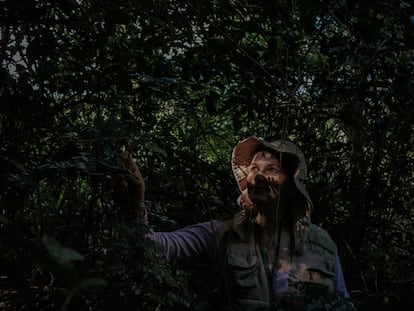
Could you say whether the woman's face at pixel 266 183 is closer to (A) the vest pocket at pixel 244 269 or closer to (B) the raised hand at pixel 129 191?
(A) the vest pocket at pixel 244 269

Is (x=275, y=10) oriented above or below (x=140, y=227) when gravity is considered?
above

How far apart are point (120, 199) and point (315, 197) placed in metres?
1.34

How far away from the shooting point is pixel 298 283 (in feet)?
5.30

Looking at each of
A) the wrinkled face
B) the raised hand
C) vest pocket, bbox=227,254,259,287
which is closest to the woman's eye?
the wrinkled face

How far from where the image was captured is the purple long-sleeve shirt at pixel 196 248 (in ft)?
6.52

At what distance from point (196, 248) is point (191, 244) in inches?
1.3

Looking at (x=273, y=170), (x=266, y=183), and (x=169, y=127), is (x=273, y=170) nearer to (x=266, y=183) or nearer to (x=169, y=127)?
(x=266, y=183)

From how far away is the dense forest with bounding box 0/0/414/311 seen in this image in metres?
1.46

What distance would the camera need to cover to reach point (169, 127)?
2.43 metres

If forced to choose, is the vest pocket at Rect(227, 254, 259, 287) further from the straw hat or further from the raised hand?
the raised hand

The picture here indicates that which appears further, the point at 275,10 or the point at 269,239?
the point at 269,239

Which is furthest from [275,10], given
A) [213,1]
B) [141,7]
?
[141,7]

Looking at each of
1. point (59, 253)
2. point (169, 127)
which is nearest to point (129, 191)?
point (169, 127)

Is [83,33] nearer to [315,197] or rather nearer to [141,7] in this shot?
[141,7]
